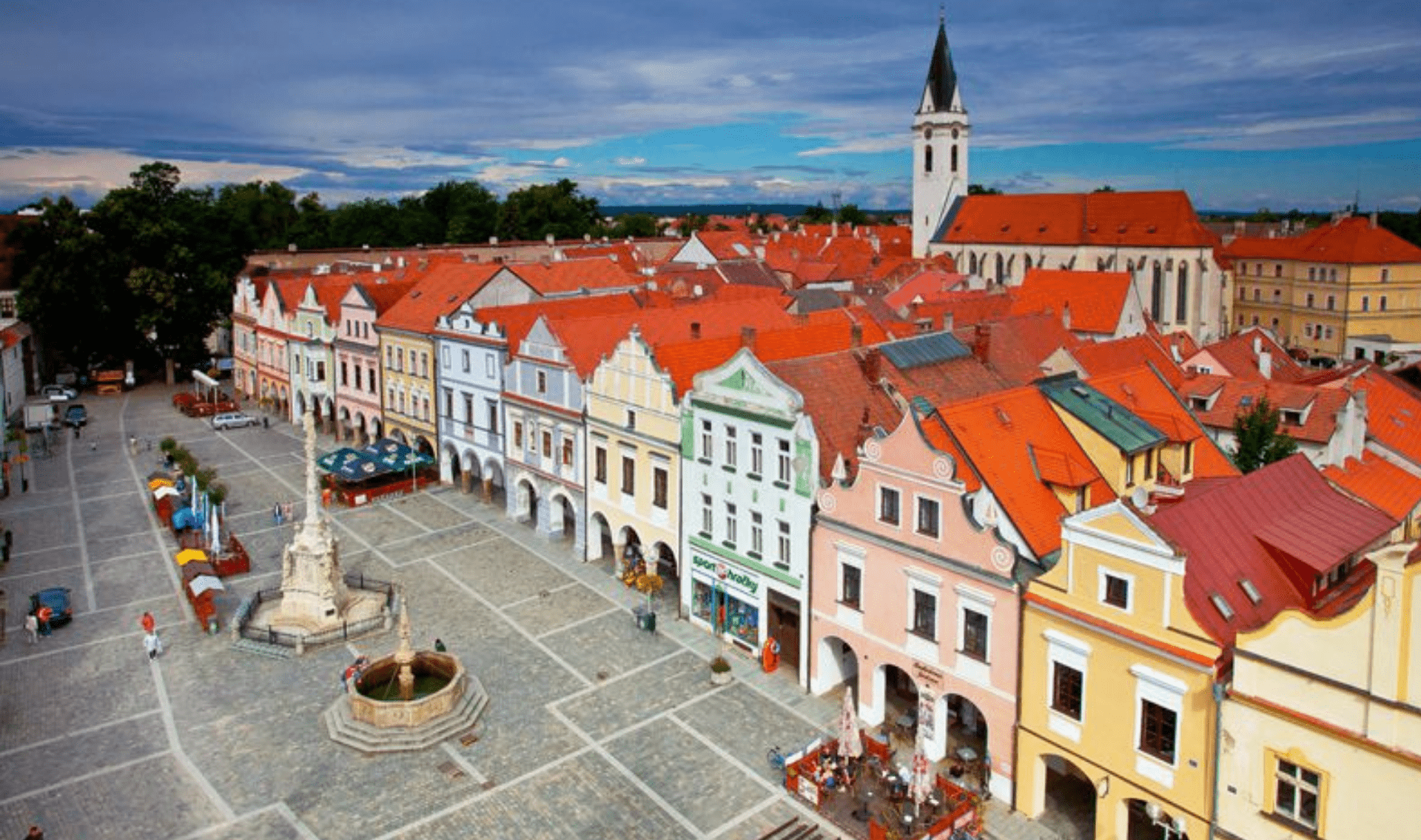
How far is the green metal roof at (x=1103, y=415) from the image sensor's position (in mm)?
27406

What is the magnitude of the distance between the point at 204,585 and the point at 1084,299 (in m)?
49.4

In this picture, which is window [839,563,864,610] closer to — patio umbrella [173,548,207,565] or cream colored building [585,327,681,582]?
cream colored building [585,327,681,582]

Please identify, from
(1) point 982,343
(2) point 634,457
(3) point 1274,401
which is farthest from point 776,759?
(3) point 1274,401

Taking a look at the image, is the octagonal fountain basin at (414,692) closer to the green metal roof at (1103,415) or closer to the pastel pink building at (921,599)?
the pastel pink building at (921,599)

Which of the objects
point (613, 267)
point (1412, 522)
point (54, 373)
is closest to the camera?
point (1412, 522)

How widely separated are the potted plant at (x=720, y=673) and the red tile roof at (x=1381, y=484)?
17.3 metres

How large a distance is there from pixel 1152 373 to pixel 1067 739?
14705 mm

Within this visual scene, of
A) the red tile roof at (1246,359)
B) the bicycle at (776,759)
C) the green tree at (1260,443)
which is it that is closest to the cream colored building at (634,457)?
the bicycle at (776,759)

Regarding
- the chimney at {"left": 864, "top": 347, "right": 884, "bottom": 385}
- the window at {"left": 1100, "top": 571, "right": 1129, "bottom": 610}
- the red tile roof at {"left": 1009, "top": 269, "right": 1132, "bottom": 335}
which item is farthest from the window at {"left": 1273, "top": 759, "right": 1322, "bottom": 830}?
the red tile roof at {"left": 1009, "top": 269, "right": 1132, "bottom": 335}

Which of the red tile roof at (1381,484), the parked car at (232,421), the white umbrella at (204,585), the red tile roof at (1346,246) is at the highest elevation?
the red tile roof at (1346,246)

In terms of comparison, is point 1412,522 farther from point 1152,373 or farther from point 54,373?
point 54,373

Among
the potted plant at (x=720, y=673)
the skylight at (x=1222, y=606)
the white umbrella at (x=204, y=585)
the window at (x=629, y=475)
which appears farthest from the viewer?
the window at (x=629, y=475)

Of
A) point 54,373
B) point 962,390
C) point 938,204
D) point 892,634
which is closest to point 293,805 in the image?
point 892,634

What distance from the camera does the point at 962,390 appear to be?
Result: 34625 mm
